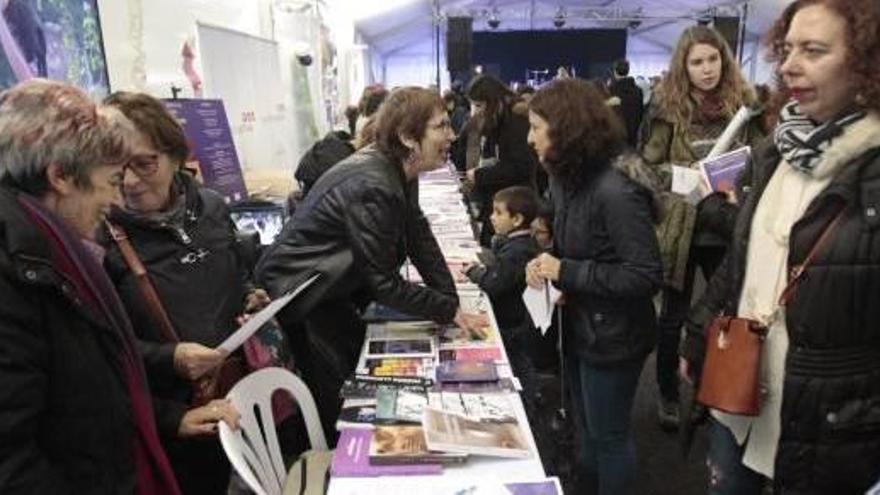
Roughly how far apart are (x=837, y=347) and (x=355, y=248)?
1.03 meters

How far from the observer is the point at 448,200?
4.31 meters

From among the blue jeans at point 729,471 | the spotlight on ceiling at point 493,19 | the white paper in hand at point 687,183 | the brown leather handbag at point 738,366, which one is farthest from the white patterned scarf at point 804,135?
the spotlight on ceiling at point 493,19

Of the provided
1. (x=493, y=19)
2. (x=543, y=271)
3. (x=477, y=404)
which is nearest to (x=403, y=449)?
(x=477, y=404)

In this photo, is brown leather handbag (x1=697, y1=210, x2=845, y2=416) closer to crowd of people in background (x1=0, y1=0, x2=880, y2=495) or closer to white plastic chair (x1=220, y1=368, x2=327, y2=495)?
crowd of people in background (x1=0, y1=0, x2=880, y2=495)

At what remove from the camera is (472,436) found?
1362 millimetres

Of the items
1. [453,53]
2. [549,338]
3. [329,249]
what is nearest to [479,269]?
[549,338]

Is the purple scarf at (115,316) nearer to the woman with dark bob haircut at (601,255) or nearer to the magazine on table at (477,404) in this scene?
the magazine on table at (477,404)

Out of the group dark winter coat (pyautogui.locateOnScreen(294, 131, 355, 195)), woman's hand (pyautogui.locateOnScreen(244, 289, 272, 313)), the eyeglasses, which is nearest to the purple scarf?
the eyeglasses

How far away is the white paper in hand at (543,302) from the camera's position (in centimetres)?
191

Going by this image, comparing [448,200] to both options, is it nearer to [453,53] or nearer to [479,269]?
[479,269]

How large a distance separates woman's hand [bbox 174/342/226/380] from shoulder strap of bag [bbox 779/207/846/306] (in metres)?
1.08

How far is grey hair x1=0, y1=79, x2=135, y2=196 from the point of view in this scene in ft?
3.15

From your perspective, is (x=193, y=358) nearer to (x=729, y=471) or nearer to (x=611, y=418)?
(x=611, y=418)

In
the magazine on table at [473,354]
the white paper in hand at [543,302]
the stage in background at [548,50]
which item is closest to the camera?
the magazine on table at [473,354]
